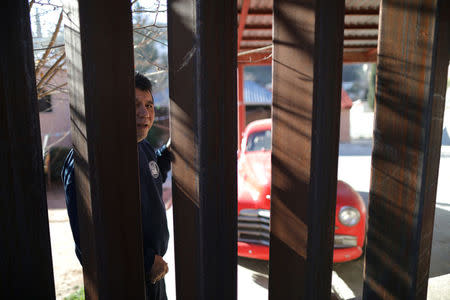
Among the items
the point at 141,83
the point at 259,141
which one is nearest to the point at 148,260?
the point at 141,83

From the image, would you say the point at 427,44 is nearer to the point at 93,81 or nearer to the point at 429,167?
the point at 429,167

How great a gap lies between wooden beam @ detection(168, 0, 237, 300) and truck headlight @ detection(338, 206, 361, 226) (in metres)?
2.53

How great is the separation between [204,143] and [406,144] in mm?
679

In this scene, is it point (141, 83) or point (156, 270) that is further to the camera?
point (141, 83)

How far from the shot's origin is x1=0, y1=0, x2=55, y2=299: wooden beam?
0.92 meters

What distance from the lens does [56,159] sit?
10.2 meters

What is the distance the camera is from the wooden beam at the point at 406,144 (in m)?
1.03

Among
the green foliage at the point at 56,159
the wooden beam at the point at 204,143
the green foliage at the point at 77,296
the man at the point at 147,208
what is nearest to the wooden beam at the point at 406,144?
the wooden beam at the point at 204,143

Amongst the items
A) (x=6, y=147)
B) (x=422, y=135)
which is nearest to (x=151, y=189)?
(x=6, y=147)

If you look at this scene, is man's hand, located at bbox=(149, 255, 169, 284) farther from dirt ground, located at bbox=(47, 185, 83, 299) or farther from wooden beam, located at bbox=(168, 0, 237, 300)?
dirt ground, located at bbox=(47, 185, 83, 299)

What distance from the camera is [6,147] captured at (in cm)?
95

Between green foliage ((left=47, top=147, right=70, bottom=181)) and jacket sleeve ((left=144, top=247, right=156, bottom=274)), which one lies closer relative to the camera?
jacket sleeve ((left=144, top=247, right=156, bottom=274))

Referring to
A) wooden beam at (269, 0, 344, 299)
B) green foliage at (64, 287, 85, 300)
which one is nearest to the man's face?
wooden beam at (269, 0, 344, 299)

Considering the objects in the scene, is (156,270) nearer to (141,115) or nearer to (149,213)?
(149,213)
